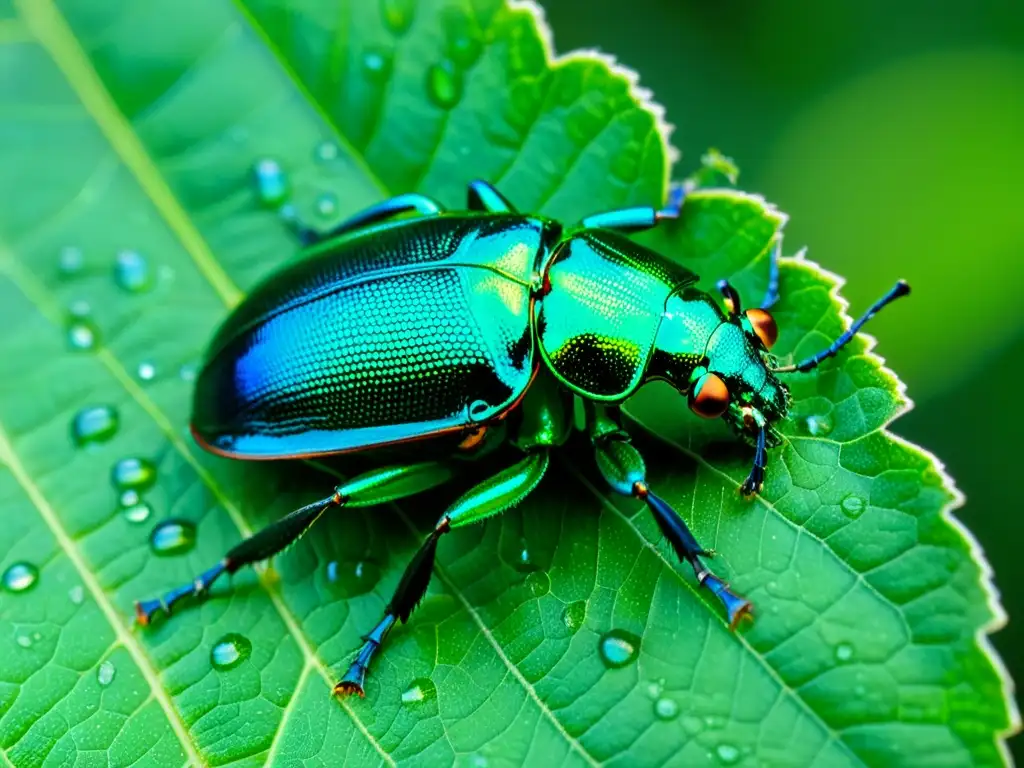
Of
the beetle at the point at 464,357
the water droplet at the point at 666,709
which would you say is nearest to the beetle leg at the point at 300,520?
the beetle at the point at 464,357

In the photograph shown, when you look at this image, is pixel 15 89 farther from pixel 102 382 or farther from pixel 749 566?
pixel 749 566

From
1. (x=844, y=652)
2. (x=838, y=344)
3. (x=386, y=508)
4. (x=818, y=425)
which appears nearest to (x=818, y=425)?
(x=818, y=425)

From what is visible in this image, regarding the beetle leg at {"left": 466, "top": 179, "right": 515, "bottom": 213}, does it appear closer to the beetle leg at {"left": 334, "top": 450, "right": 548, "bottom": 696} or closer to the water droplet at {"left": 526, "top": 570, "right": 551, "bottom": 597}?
the beetle leg at {"left": 334, "top": 450, "right": 548, "bottom": 696}

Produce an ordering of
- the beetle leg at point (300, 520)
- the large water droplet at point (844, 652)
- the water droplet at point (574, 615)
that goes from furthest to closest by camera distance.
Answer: the beetle leg at point (300, 520)
the water droplet at point (574, 615)
the large water droplet at point (844, 652)

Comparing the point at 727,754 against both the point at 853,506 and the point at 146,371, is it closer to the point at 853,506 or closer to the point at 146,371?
the point at 853,506

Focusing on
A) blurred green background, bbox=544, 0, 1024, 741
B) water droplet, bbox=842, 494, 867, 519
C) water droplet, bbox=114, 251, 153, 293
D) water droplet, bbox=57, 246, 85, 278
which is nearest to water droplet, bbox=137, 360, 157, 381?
water droplet, bbox=114, 251, 153, 293

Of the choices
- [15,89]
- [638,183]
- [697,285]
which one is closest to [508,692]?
[697,285]

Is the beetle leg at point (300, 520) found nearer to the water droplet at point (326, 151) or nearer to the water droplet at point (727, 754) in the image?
the water droplet at point (727, 754)
